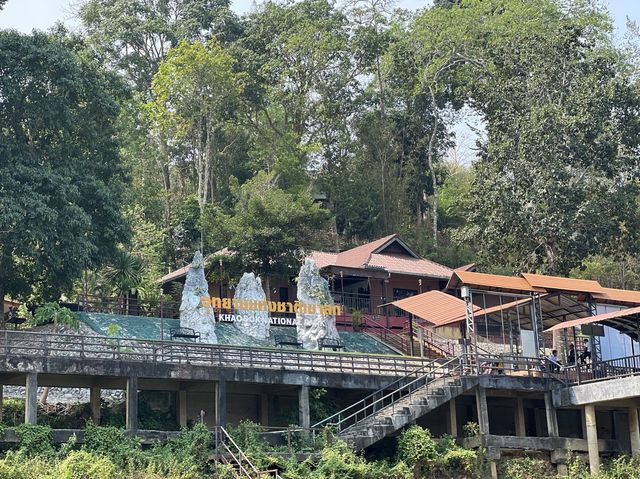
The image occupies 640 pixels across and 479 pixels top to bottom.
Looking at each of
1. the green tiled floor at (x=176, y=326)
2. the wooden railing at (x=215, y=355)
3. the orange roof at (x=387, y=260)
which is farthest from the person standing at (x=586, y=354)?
the orange roof at (x=387, y=260)

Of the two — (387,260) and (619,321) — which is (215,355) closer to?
(619,321)

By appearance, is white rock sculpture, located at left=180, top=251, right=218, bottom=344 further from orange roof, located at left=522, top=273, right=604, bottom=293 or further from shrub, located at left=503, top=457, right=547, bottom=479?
shrub, located at left=503, top=457, right=547, bottom=479

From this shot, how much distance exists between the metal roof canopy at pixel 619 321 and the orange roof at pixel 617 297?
6.25ft

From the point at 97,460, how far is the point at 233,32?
158ft

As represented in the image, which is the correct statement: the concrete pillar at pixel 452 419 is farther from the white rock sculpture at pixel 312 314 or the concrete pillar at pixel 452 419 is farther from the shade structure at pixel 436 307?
the white rock sculpture at pixel 312 314

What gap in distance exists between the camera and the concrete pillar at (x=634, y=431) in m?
42.0

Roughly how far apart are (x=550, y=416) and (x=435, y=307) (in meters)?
6.90

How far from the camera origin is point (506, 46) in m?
63.4

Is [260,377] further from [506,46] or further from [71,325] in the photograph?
[506,46]

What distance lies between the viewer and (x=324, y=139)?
77062 mm

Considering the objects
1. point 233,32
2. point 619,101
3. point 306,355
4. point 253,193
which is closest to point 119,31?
point 233,32

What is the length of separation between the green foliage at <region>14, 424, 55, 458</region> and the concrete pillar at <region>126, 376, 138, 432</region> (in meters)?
2.74

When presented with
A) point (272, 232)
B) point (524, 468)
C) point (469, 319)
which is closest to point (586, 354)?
point (469, 319)

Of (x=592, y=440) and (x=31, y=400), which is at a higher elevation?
(x=31, y=400)
